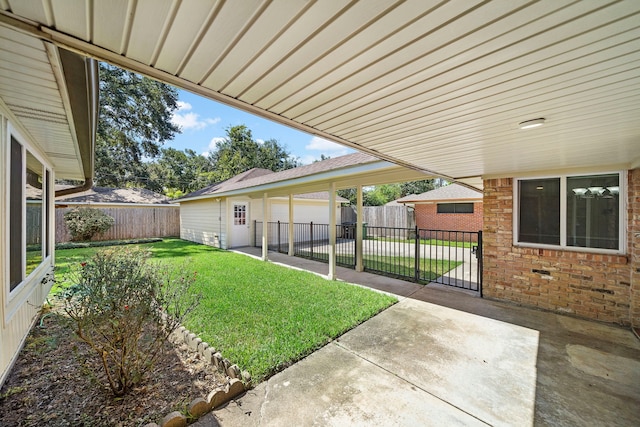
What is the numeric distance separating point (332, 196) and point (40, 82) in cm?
592

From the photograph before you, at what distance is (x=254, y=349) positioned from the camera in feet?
10.7

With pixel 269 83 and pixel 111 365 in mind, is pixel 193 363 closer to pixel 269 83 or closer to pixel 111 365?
pixel 111 365

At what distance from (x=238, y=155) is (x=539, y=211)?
27.7 m

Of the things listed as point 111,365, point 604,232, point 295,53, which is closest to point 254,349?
point 111,365

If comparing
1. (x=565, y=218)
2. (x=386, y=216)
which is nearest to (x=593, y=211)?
(x=565, y=218)

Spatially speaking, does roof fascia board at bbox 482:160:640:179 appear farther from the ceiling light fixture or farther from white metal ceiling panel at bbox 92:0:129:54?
white metal ceiling panel at bbox 92:0:129:54

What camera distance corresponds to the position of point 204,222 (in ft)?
45.1

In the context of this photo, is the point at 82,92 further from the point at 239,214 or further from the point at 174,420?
the point at 239,214

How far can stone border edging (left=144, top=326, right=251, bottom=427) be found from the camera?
2.12 metres

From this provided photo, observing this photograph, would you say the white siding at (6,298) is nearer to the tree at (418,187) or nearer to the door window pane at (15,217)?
the door window pane at (15,217)

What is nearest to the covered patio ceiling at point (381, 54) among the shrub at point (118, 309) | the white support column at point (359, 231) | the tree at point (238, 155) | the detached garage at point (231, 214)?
the shrub at point (118, 309)

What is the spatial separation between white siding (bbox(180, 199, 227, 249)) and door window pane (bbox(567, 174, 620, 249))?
11.7 m

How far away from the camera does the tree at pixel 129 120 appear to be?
51.8 ft

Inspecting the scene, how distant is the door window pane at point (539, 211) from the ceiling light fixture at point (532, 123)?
130 inches
